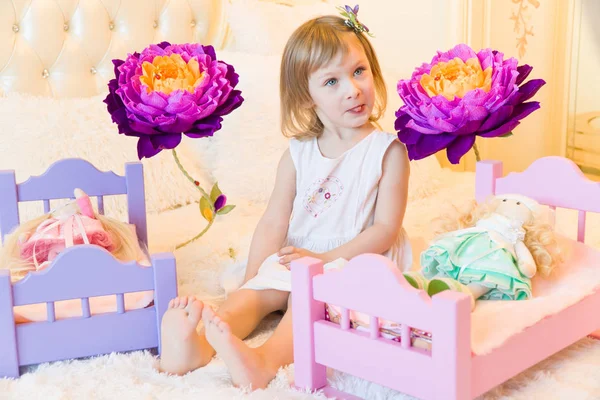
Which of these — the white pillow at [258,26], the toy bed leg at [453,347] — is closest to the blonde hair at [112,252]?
the toy bed leg at [453,347]

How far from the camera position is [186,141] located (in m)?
2.20

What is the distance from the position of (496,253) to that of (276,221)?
49cm

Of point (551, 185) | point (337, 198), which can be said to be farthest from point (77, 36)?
point (551, 185)

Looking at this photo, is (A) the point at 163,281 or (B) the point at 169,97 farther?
(B) the point at 169,97

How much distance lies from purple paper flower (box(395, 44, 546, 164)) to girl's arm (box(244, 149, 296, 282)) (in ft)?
0.88

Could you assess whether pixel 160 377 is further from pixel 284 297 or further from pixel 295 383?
pixel 284 297

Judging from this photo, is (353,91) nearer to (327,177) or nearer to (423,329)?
(327,177)

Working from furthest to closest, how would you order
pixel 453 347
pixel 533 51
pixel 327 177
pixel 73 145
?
pixel 533 51
pixel 73 145
pixel 327 177
pixel 453 347

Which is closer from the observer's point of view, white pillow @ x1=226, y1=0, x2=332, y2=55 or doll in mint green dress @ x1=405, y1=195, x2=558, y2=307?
doll in mint green dress @ x1=405, y1=195, x2=558, y2=307

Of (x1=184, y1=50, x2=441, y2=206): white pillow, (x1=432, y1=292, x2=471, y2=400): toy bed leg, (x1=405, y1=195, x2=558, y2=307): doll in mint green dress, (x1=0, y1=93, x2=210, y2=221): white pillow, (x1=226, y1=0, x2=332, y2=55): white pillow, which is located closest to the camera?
(x1=432, y1=292, x2=471, y2=400): toy bed leg

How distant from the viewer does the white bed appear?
1.82 m

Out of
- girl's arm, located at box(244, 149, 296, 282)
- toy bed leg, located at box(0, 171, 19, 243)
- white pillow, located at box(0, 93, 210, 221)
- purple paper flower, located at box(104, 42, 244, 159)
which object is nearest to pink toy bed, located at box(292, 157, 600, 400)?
girl's arm, located at box(244, 149, 296, 282)

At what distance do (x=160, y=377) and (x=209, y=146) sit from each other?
108 centimetres

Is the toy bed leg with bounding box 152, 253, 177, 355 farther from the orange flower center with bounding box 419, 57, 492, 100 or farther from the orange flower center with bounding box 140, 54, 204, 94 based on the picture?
the orange flower center with bounding box 419, 57, 492, 100
